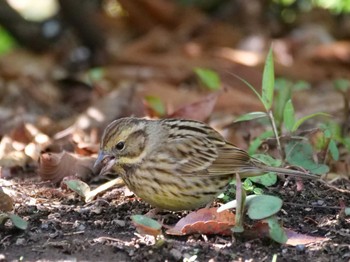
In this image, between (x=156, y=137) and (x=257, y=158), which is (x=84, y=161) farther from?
(x=257, y=158)

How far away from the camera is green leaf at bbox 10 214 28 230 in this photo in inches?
156

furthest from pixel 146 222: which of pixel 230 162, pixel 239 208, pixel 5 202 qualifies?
pixel 230 162

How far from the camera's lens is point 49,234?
4.08m

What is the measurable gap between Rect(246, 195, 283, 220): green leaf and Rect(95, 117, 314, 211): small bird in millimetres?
630

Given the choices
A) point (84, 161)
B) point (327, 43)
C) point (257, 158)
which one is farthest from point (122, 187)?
point (327, 43)

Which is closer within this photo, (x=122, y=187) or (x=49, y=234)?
(x=49, y=234)

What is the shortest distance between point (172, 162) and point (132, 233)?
58 cm

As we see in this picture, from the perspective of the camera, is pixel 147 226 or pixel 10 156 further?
pixel 10 156

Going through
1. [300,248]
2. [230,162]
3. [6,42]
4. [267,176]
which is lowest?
[300,248]

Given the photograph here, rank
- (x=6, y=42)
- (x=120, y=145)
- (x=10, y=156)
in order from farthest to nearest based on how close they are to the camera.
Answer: (x=6, y=42) < (x=10, y=156) < (x=120, y=145)

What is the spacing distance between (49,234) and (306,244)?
120 cm

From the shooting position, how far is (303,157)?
485cm

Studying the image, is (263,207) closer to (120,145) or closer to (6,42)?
(120,145)

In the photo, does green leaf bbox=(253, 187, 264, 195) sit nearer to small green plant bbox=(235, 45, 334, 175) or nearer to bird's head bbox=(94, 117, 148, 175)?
small green plant bbox=(235, 45, 334, 175)
